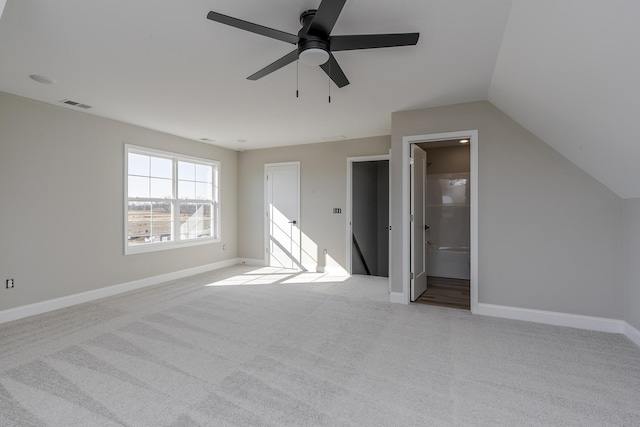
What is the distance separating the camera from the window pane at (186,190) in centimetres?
548

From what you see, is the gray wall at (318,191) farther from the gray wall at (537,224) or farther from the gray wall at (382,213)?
the gray wall at (537,224)

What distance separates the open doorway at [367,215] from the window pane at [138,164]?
11.4 ft

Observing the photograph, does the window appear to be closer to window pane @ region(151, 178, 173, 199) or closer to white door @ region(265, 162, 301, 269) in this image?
window pane @ region(151, 178, 173, 199)

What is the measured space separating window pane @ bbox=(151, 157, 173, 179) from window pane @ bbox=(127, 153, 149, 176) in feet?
0.37

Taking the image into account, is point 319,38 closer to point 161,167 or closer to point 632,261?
point 632,261

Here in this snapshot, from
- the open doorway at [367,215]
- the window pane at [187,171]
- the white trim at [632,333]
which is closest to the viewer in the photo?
the white trim at [632,333]

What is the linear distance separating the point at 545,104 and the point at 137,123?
5.17 metres

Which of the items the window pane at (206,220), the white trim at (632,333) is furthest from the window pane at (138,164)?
the white trim at (632,333)

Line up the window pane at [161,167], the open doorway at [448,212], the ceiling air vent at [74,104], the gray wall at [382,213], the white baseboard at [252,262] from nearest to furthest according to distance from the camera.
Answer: the ceiling air vent at [74,104], the window pane at [161,167], the open doorway at [448,212], the white baseboard at [252,262], the gray wall at [382,213]

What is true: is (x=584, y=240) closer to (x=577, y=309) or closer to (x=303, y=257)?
(x=577, y=309)

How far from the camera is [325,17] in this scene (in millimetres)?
1672

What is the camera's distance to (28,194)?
11.5ft

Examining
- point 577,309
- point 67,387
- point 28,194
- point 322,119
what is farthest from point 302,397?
point 28,194

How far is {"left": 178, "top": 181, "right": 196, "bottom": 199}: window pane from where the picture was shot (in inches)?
216
